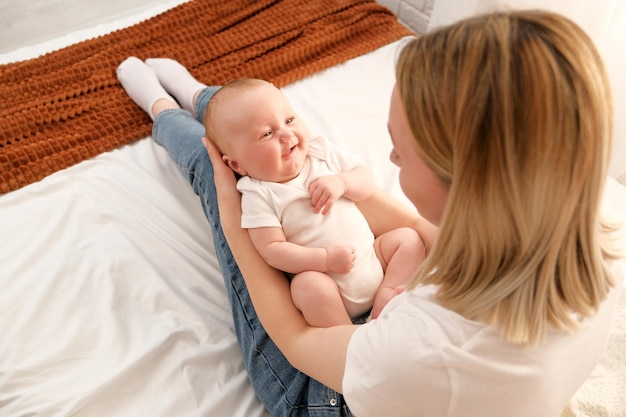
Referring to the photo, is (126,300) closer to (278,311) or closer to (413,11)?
(278,311)

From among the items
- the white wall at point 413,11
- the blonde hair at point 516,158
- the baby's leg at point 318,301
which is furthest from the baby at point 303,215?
the white wall at point 413,11

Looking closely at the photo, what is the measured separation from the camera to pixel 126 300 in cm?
109

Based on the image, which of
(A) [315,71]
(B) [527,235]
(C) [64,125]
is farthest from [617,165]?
(C) [64,125]

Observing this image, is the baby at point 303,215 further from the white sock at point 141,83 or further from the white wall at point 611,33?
the white wall at point 611,33

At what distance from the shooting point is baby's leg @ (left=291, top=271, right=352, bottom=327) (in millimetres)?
942

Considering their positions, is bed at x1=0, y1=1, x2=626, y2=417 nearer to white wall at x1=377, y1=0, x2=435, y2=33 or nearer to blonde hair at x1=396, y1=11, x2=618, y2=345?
blonde hair at x1=396, y1=11, x2=618, y2=345

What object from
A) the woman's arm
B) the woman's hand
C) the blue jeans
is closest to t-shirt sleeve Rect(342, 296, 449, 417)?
the woman's arm

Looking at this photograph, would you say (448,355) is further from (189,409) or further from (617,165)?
(617,165)

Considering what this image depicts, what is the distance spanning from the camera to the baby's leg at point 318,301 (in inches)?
37.1

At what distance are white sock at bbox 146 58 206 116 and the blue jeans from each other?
0.24 meters

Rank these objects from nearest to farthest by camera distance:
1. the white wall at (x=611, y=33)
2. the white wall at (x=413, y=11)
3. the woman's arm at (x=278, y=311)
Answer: the woman's arm at (x=278, y=311) < the white wall at (x=611, y=33) < the white wall at (x=413, y=11)

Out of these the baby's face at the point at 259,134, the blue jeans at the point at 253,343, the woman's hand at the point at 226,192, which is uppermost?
the baby's face at the point at 259,134

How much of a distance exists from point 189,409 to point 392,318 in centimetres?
49

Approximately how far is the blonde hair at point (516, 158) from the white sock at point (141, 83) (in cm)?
105
